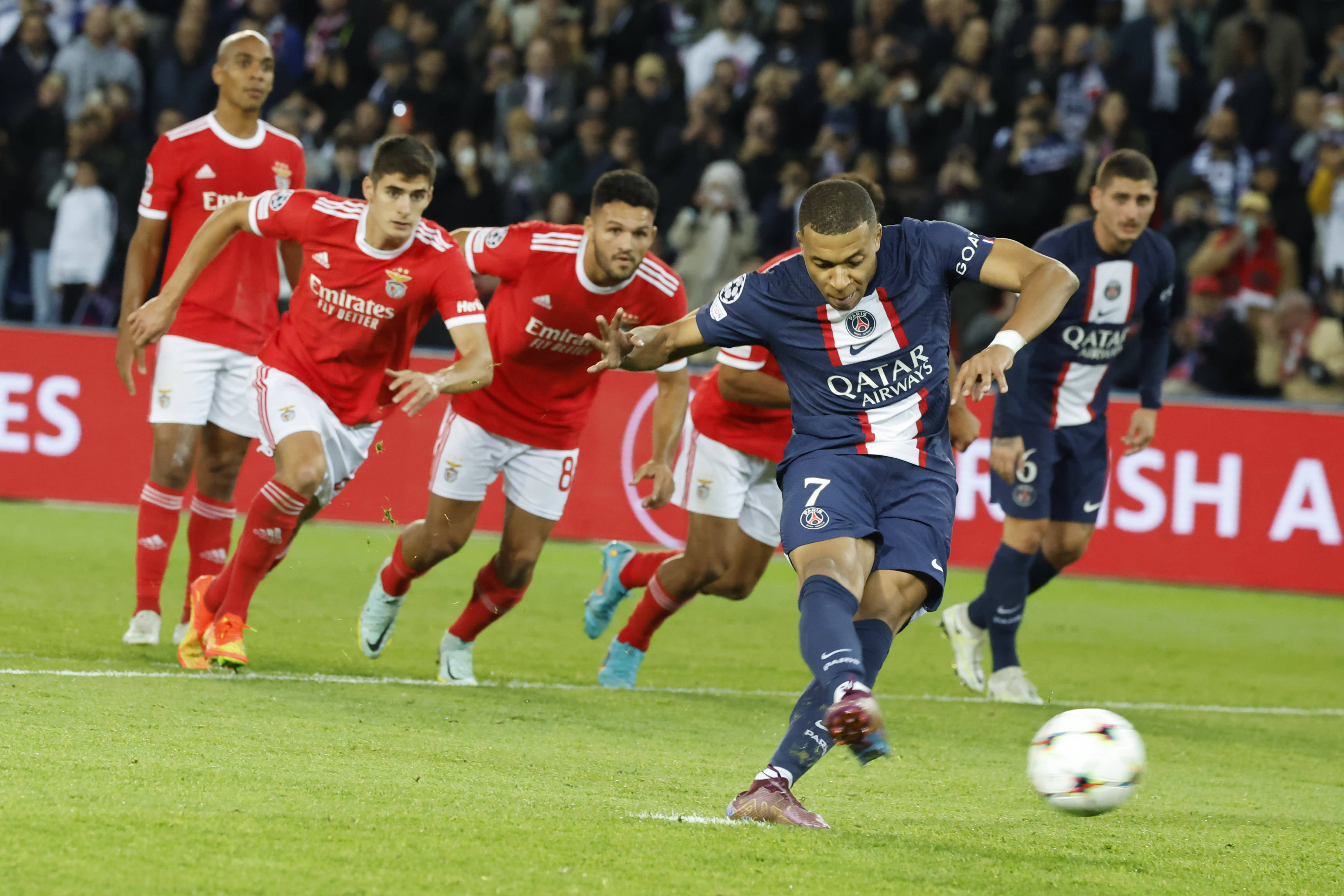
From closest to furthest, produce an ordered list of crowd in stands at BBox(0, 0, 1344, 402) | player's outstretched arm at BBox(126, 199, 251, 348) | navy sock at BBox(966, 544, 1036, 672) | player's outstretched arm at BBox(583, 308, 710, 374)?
player's outstretched arm at BBox(583, 308, 710, 374)
player's outstretched arm at BBox(126, 199, 251, 348)
navy sock at BBox(966, 544, 1036, 672)
crowd in stands at BBox(0, 0, 1344, 402)

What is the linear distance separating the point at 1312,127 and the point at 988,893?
11933 mm

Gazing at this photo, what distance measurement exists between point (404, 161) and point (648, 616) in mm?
2429

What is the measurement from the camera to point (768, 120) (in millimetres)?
14953

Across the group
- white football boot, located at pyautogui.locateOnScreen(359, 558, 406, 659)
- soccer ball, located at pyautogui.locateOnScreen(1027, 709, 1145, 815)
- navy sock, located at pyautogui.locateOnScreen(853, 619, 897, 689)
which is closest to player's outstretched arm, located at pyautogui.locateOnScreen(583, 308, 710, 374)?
navy sock, located at pyautogui.locateOnScreen(853, 619, 897, 689)

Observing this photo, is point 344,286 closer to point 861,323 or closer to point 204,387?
point 204,387

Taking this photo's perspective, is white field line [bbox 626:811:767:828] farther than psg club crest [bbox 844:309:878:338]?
No

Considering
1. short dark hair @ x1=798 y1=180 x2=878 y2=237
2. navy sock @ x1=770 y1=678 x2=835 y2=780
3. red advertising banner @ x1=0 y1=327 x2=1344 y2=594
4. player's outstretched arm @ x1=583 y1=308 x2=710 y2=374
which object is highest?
short dark hair @ x1=798 y1=180 x2=878 y2=237

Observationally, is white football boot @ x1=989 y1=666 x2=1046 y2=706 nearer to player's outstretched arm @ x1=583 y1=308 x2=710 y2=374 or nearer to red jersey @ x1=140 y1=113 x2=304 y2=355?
player's outstretched arm @ x1=583 y1=308 x2=710 y2=374

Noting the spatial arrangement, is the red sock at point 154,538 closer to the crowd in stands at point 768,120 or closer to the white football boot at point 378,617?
the white football boot at point 378,617

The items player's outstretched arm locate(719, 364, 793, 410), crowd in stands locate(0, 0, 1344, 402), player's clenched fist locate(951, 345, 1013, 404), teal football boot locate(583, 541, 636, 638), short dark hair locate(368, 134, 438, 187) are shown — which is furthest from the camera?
crowd in stands locate(0, 0, 1344, 402)

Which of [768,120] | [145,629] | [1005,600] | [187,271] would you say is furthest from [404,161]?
[768,120]

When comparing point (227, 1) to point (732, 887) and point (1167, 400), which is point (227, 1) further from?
point (732, 887)

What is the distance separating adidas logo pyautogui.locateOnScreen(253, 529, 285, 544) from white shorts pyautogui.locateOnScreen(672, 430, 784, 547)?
1899mm

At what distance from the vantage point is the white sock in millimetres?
4539
